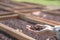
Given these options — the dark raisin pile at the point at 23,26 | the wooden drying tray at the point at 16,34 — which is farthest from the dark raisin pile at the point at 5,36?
the dark raisin pile at the point at 23,26

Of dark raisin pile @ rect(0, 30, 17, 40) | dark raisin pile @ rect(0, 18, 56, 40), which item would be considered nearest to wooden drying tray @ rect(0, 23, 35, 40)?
dark raisin pile @ rect(0, 30, 17, 40)

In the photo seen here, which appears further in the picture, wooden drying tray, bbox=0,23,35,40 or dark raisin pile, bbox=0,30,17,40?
dark raisin pile, bbox=0,30,17,40

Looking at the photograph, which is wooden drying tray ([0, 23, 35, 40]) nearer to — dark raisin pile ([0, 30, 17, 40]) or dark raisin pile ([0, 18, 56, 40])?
dark raisin pile ([0, 30, 17, 40])

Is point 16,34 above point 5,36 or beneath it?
above

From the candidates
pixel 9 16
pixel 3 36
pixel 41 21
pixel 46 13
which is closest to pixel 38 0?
pixel 46 13

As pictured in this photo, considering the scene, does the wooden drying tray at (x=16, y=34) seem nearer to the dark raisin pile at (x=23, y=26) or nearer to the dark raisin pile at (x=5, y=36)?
the dark raisin pile at (x=5, y=36)

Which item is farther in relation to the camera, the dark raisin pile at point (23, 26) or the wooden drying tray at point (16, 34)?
the dark raisin pile at point (23, 26)

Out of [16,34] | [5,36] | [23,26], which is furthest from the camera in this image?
[23,26]

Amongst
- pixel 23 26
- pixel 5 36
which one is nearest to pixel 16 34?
pixel 5 36

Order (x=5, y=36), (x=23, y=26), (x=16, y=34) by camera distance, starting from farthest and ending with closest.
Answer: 1. (x=23, y=26)
2. (x=5, y=36)
3. (x=16, y=34)

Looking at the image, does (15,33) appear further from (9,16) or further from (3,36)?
(9,16)

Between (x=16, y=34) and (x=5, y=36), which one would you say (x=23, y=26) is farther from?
(x=16, y=34)
